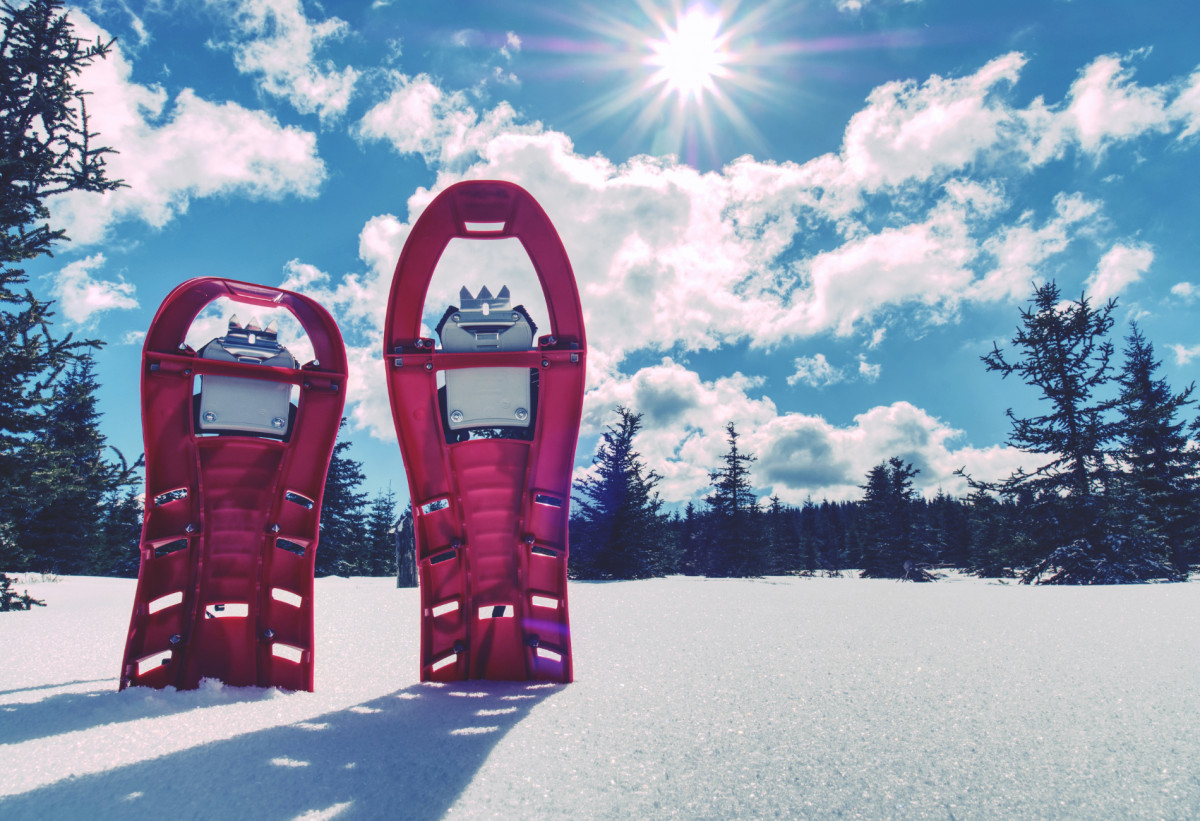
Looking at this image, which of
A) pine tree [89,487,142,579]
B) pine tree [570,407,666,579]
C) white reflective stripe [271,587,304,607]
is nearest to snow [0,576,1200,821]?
white reflective stripe [271,587,304,607]

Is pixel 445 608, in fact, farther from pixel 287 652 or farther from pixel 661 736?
pixel 661 736

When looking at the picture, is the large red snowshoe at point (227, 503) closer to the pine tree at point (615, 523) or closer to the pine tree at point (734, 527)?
the pine tree at point (615, 523)

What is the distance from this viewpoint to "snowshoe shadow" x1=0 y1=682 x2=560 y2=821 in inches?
Result: 49.7

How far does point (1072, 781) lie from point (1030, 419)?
12.6 metres

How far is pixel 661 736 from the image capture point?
64.7 inches

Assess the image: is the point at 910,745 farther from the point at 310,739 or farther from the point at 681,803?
the point at 310,739

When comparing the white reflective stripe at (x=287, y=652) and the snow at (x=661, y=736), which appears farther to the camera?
the white reflective stripe at (x=287, y=652)

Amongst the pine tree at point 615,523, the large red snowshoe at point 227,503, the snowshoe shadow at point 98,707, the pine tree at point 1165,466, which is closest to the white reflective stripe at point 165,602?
the large red snowshoe at point 227,503

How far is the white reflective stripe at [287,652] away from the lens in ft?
7.83

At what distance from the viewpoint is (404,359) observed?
244 cm

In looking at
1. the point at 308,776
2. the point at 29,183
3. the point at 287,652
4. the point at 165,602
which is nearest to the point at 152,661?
the point at 165,602

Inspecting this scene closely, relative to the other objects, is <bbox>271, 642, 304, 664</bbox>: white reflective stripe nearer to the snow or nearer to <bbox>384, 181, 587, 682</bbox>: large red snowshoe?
the snow

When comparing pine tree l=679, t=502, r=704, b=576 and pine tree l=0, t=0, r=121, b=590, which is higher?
pine tree l=0, t=0, r=121, b=590

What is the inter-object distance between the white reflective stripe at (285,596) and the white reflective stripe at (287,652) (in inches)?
7.0
